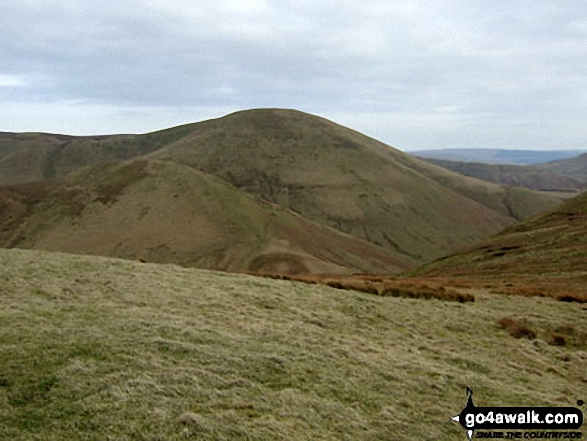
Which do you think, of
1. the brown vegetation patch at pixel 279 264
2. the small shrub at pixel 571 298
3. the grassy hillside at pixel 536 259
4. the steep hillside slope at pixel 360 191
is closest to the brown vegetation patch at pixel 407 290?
the small shrub at pixel 571 298

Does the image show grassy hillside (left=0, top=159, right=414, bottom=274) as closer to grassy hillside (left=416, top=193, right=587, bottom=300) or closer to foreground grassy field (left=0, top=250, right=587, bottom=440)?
grassy hillside (left=416, top=193, right=587, bottom=300)

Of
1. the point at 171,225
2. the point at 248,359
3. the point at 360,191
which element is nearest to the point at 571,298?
the point at 248,359

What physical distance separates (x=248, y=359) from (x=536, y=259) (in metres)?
38.3

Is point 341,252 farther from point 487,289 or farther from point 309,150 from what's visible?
point 309,150

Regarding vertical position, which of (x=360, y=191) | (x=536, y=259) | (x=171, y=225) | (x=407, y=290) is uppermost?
(x=360, y=191)

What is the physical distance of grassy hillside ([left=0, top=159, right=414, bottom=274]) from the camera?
91875mm

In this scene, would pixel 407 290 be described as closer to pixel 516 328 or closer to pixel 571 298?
pixel 516 328

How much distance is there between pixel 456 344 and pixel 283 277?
14512 mm

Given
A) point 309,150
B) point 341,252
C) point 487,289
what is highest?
point 309,150

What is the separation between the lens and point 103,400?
10.3m

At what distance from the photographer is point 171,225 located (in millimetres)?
102312

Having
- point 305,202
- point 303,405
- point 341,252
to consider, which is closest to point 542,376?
point 303,405

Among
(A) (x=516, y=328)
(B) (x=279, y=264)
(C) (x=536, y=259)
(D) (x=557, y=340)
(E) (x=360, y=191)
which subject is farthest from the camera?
(E) (x=360, y=191)

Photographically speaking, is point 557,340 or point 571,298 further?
point 571,298
